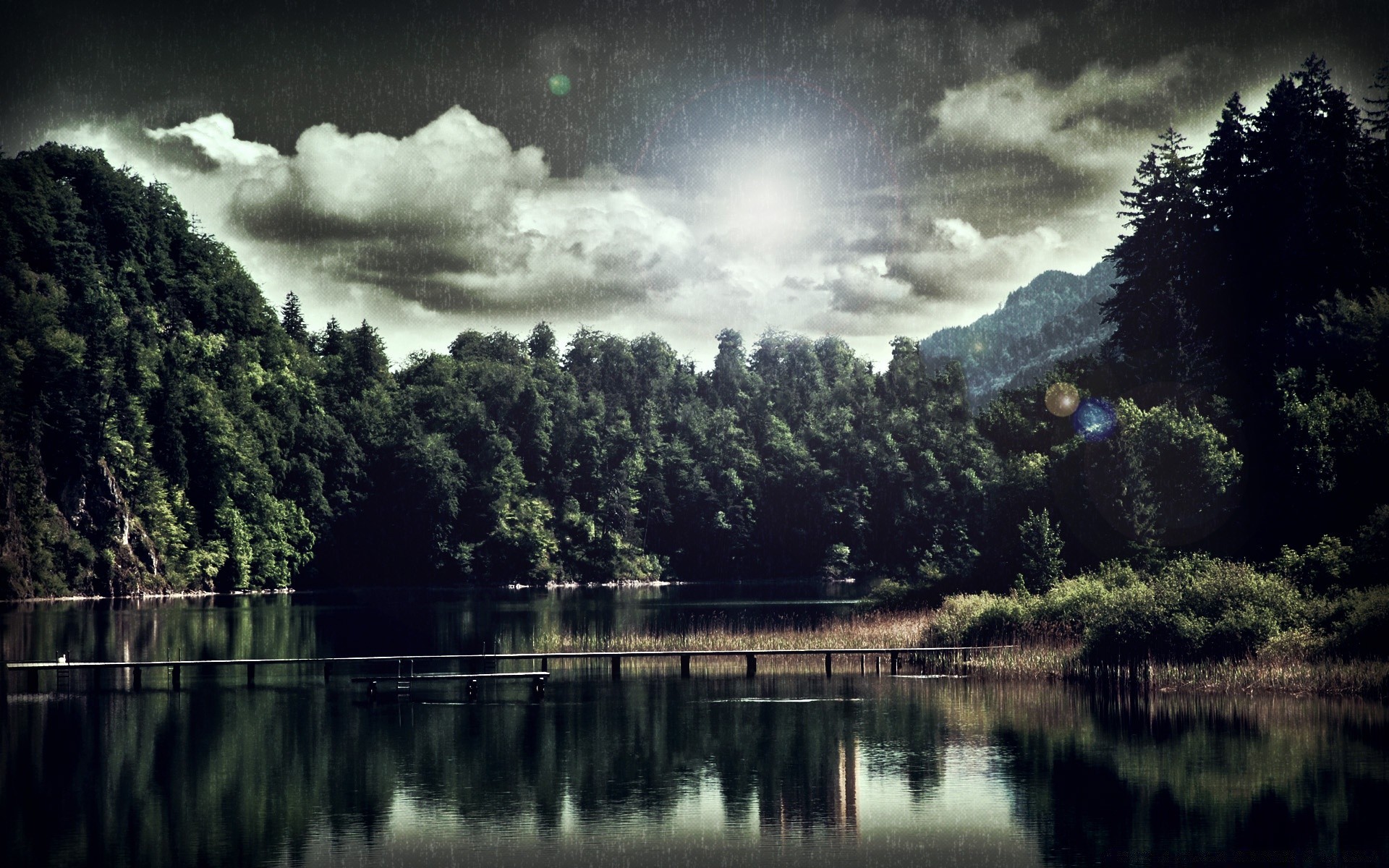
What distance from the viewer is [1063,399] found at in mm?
89188

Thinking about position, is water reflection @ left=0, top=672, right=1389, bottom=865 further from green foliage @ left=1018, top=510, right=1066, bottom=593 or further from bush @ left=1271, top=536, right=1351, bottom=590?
green foliage @ left=1018, top=510, right=1066, bottom=593

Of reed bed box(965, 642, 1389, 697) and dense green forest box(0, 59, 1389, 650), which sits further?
dense green forest box(0, 59, 1389, 650)

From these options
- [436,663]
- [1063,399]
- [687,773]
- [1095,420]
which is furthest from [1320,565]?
[1063,399]

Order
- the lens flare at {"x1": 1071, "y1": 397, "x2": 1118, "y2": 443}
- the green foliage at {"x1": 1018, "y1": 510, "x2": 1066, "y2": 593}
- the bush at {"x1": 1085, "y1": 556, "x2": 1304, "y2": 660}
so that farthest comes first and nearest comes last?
the lens flare at {"x1": 1071, "y1": 397, "x2": 1118, "y2": 443}, the green foliage at {"x1": 1018, "y1": 510, "x2": 1066, "y2": 593}, the bush at {"x1": 1085, "y1": 556, "x2": 1304, "y2": 660}

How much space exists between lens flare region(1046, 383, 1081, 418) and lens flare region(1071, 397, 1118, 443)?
112cm

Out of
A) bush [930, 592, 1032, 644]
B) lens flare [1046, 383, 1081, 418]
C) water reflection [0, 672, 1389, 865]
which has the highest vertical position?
lens flare [1046, 383, 1081, 418]

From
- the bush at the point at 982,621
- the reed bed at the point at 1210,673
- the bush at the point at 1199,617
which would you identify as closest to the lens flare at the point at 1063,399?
the bush at the point at 982,621

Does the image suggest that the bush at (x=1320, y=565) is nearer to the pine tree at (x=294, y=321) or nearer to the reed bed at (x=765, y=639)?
the reed bed at (x=765, y=639)

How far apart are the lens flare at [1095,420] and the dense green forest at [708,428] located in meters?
0.38

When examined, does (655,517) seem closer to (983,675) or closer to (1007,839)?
(983,675)

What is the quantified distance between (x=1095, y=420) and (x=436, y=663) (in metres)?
37.9

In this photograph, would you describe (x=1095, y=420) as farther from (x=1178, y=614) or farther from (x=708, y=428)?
(x=708, y=428)

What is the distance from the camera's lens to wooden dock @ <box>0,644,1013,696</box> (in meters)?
51.2

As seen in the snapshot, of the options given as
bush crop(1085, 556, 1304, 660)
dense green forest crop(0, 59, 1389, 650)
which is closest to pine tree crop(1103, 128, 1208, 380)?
dense green forest crop(0, 59, 1389, 650)
